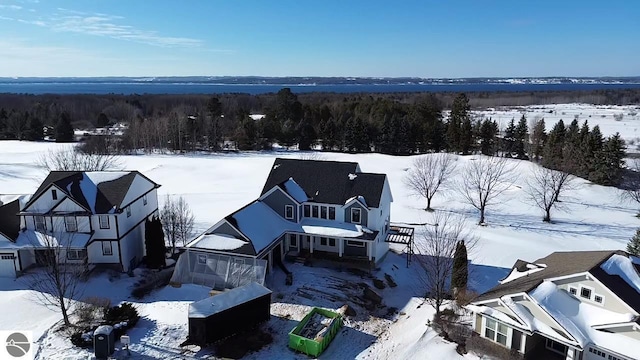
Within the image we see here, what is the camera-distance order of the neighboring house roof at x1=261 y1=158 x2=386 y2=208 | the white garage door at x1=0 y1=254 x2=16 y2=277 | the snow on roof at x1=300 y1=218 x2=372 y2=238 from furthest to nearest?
the neighboring house roof at x1=261 y1=158 x2=386 y2=208
the snow on roof at x1=300 y1=218 x2=372 y2=238
the white garage door at x1=0 y1=254 x2=16 y2=277

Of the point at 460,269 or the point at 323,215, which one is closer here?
the point at 460,269

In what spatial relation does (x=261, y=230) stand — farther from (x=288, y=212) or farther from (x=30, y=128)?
(x=30, y=128)

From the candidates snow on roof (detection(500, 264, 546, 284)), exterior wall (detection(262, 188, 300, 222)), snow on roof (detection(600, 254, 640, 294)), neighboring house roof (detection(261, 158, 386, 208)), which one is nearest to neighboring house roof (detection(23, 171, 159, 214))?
exterior wall (detection(262, 188, 300, 222))

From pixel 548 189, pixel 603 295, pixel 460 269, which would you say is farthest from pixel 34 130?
pixel 603 295

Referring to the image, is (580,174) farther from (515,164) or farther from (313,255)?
(313,255)

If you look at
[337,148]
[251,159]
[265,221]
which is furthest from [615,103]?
[265,221]

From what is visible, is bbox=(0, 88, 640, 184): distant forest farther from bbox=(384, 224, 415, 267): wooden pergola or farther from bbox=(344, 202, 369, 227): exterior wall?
bbox=(344, 202, 369, 227): exterior wall
